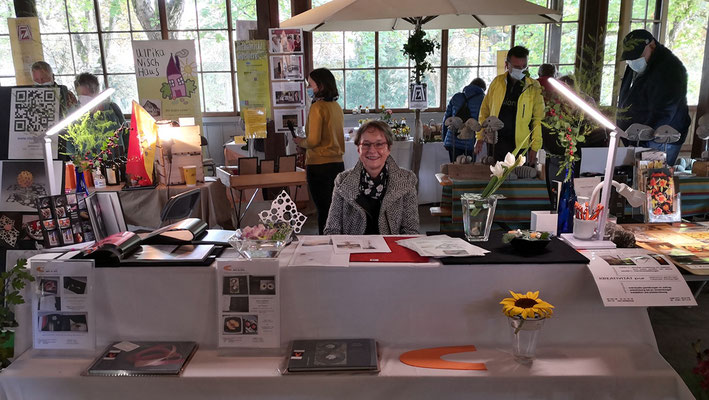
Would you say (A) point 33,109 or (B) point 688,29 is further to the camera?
(B) point 688,29

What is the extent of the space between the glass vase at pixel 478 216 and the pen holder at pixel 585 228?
297 millimetres

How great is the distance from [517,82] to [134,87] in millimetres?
6081

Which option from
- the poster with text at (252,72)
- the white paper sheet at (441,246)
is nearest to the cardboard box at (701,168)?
the white paper sheet at (441,246)

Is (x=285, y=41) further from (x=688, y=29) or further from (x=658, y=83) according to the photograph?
(x=688, y=29)

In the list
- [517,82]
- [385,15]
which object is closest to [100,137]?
[385,15]

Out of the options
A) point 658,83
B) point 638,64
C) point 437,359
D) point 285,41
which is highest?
point 285,41

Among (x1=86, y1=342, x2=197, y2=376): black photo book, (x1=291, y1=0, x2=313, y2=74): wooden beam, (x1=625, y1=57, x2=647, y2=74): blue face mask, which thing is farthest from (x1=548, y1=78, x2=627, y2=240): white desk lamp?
(x1=291, y1=0, x2=313, y2=74): wooden beam

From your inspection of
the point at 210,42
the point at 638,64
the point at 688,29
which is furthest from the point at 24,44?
the point at 688,29

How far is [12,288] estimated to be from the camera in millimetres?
1478

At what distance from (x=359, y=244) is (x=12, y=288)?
42.2 inches

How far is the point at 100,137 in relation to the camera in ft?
10.5

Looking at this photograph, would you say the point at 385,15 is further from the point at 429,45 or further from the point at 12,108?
the point at 429,45

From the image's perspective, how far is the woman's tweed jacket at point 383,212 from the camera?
2.25 m

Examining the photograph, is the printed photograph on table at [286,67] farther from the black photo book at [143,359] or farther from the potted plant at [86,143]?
the black photo book at [143,359]
